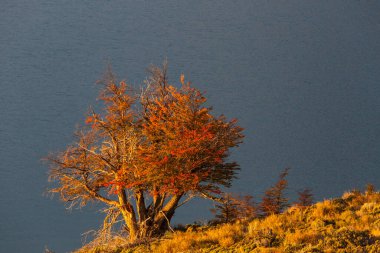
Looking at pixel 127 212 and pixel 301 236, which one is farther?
pixel 127 212

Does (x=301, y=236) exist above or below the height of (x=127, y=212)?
below

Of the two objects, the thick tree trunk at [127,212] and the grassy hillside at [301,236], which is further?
the thick tree trunk at [127,212]

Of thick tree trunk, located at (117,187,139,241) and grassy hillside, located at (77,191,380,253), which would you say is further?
thick tree trunk, located at (117,187,139,241)

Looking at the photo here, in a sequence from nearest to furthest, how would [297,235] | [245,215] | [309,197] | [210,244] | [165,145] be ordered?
[297,235], [210,244], [165,145], [245,215], [309,197]

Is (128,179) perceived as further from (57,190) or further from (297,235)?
(297,235)

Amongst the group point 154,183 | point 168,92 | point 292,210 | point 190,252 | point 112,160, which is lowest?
point 190,252

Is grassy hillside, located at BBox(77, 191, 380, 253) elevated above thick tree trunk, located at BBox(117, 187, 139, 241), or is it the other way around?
thick tree trunk, located at BBox(117, 187, 139, 241)

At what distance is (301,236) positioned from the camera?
16078 millimetres

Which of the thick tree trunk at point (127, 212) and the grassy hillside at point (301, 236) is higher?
the thick tree trunk at point (127, 212)

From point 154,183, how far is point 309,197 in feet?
50.1

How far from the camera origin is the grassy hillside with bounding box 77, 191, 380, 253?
48.8 ft

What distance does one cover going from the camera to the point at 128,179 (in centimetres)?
2572

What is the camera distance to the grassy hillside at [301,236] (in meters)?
14.9

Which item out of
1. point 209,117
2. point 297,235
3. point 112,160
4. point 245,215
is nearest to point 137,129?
point 112,160
